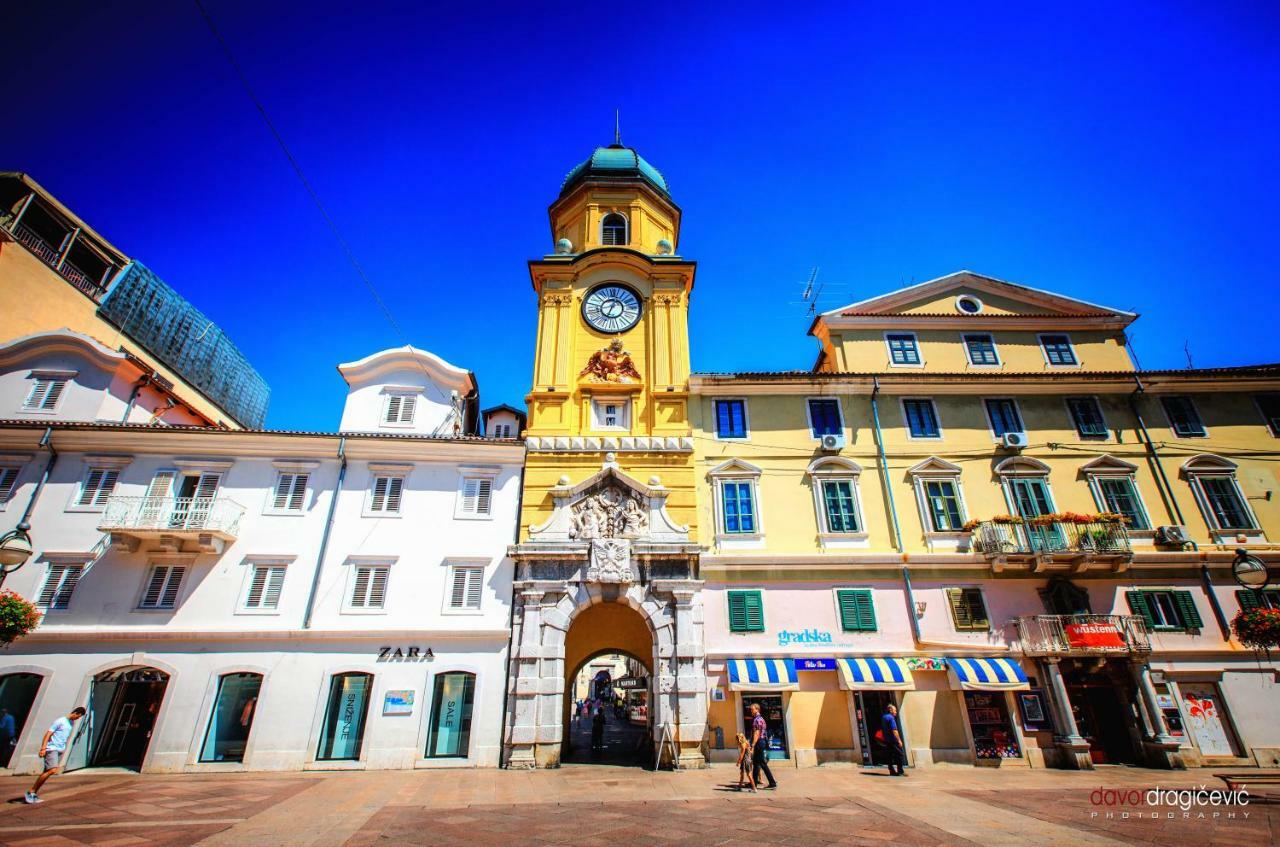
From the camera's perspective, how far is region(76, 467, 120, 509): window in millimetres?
20000

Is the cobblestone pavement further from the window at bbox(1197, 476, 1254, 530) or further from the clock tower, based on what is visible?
the window at bbox(1197, 476, 1254, 530)

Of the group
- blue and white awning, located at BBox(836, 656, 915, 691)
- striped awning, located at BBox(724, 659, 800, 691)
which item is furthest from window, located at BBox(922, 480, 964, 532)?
striped awning, located at BBox(724, 659, 800, 691)

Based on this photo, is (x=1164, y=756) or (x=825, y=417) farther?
(x=825, y=417)

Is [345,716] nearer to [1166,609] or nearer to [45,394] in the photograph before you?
[45,394]

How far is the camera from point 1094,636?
18.8 meters

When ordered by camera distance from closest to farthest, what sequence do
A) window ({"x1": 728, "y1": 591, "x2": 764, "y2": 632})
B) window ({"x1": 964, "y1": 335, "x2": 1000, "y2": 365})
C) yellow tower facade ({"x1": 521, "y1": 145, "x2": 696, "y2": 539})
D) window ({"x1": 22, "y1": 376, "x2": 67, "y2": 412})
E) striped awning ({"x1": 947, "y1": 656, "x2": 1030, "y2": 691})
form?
striped awning ({"x1": 947, "y1": 656, "x2": 1030, "y2": 691}) → window ({"x1": 728, "y1": 591, "x2": 764, "y2": 632}) → window ({"x1": 22, "y1": 376, "x2": 67, "y2": 412}) → yellow tower facade ({"x1": 521, "y1": 145, "x2": 696, "y2": 539}) → window ({"x1": 964, "y1": 335, "x2": 1000, "y2": 365})

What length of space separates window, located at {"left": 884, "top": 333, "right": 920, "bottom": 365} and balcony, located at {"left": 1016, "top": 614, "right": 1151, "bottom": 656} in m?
11.2

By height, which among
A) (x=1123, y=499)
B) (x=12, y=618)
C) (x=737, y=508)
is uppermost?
(x=1123, y=499)

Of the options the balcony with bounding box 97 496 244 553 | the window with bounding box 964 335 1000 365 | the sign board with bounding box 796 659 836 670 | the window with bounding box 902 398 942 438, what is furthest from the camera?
the window with bounding box 964 335 1000 365

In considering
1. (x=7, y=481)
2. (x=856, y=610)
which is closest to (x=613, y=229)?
(x=856, y=610)

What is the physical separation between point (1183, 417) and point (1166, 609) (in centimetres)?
874

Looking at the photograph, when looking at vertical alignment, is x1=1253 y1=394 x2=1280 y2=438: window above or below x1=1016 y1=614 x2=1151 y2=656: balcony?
above

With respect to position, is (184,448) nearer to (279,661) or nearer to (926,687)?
(279,661)

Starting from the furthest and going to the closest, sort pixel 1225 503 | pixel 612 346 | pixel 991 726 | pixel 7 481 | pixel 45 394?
pixel 612 346 → pixel 45 394 → pixel 1225 503 → pixel 7 481 → pixel 991 726
